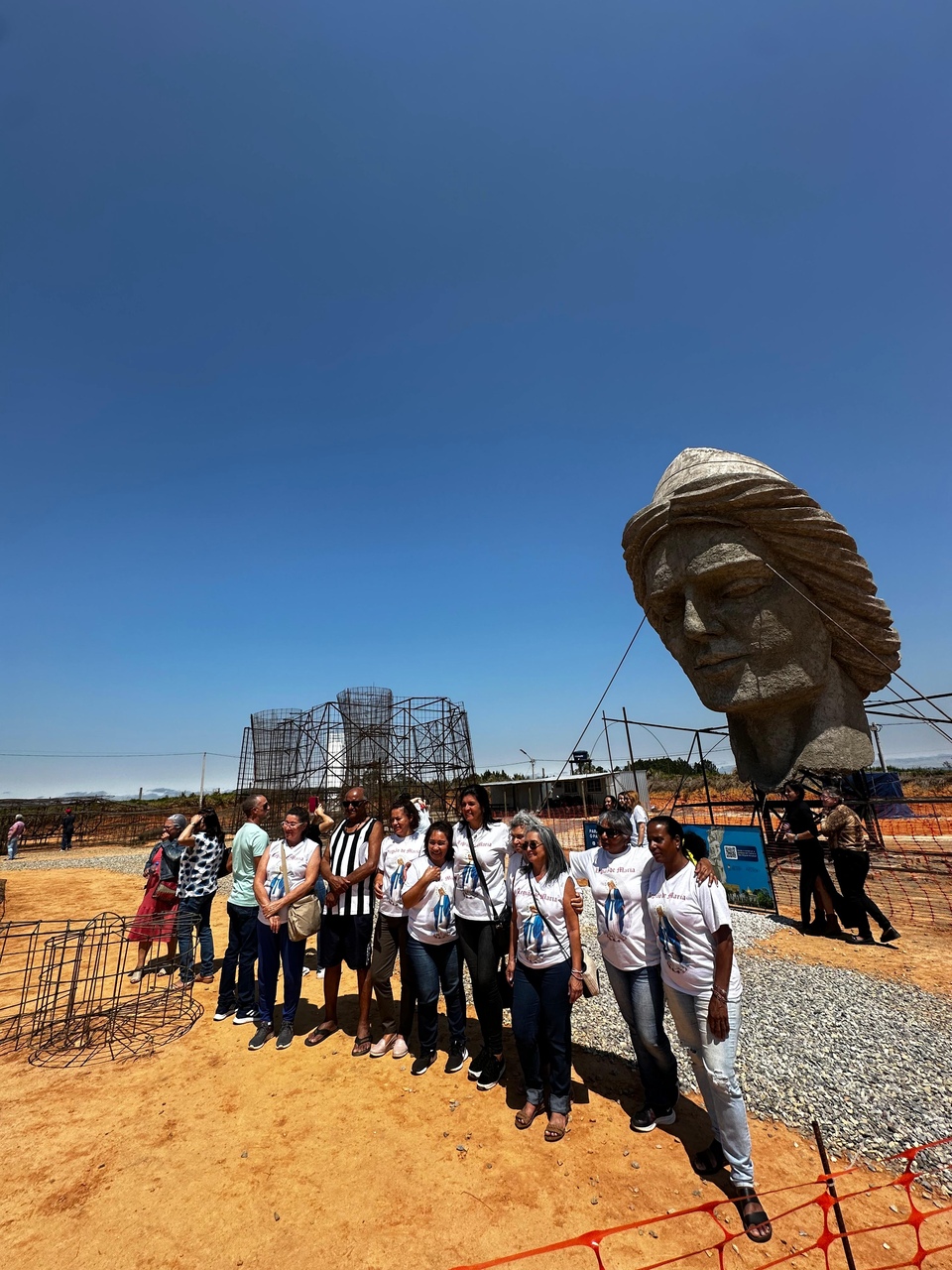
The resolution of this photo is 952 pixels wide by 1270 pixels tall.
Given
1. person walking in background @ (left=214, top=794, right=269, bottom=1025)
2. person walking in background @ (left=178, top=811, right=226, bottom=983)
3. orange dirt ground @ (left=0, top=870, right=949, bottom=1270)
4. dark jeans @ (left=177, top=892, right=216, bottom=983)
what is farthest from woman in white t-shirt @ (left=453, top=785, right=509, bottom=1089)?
dark jeans @ (left=177, top=892, right=216, bottom=983)

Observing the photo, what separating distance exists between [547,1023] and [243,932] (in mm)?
2780

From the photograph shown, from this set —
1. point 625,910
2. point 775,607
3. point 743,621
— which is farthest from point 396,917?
point 775,607

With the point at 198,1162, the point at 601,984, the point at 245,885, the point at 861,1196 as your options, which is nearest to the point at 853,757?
the point at 601,984

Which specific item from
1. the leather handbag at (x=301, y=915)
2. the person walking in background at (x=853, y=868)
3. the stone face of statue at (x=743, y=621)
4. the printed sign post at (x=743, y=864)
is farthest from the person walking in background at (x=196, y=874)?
the person walking in background at (x=853, y=868)

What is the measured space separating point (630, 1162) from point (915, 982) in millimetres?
3806

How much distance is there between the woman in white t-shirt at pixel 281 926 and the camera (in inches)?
157

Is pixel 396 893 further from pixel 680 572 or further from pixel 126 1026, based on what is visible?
pixel 680 572

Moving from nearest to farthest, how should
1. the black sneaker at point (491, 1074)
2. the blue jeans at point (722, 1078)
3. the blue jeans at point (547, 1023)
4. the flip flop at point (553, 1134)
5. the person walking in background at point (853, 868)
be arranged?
the blue jeans at point (722, 1078)
the flip flop at point (553, 1134)
the blue jeans at point (547, 1023)
the black sneaker at point (491, 1074)
the person walking in background at point (853, 868)

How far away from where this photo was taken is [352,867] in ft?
13.3

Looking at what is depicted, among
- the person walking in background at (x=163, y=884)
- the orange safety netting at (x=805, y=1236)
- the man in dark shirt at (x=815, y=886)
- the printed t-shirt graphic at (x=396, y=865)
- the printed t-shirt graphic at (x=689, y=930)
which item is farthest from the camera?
the man in dark shirt at (x=815, y=886)

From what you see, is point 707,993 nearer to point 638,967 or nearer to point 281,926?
point 638,967

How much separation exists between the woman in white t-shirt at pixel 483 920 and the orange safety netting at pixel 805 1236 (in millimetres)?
1239

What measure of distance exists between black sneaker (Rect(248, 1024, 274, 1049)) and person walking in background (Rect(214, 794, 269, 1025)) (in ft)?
1.46

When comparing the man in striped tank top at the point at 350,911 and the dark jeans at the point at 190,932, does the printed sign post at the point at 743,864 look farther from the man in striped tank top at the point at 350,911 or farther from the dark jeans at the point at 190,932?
the dark jeans at the point at 190,932
